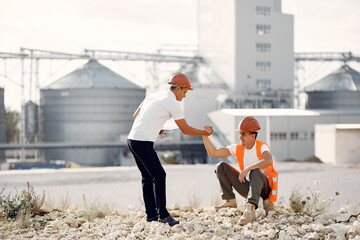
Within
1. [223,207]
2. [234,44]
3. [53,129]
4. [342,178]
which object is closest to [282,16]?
[234,44]

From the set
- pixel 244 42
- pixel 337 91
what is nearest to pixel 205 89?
pixel 244 42

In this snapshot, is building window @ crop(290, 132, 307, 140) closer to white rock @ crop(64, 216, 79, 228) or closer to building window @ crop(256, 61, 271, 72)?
building window @ crop(256, 61, 271, 72)

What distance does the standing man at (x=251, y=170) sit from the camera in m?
5.02

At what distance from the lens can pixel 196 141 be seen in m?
44.0

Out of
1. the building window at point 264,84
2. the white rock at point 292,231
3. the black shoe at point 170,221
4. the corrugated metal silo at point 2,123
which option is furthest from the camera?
the building window at point 264,84

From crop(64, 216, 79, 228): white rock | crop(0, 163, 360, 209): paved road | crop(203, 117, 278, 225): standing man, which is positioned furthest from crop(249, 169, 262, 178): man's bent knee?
crop(0, 163, 360, 209): paved road

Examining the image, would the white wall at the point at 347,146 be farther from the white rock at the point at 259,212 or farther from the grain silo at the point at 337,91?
the grain silo at the point at 337,91

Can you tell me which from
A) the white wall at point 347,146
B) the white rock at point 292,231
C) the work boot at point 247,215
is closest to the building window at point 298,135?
the white wall at point 347,146

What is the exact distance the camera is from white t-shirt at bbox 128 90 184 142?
16.0ft

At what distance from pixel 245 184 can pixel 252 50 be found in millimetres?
44045

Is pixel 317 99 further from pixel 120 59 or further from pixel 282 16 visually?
pixel 120 59

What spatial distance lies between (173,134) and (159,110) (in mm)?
40746

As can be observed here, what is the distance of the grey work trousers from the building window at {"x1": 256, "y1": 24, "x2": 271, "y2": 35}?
44524 millimetres

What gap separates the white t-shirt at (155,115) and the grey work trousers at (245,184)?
3.02ft
